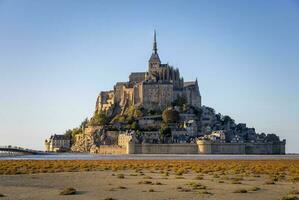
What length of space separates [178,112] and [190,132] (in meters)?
8.63

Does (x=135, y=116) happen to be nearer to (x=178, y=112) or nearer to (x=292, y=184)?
(x=178, y=112)

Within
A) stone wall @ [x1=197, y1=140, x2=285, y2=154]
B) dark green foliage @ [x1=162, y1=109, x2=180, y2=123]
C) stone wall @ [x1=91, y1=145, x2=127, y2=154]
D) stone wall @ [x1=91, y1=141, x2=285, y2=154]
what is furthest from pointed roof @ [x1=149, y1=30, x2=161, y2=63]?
stone wall @ [x1=197, y1=140, x2=285, y2=154]

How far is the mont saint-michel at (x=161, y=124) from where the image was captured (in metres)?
142

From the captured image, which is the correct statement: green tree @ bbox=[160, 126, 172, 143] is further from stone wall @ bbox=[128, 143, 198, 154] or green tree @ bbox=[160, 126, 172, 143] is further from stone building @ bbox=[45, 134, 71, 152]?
stone building @ bbox=[45, 134, 71, 152]

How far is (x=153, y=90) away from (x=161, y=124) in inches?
458

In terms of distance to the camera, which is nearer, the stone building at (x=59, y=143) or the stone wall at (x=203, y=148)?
the stone wall at (x=203, y=148)

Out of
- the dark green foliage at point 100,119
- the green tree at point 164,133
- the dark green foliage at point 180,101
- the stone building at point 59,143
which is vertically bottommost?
the stone building at point 59,143

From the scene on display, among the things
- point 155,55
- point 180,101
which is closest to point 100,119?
point 180,101

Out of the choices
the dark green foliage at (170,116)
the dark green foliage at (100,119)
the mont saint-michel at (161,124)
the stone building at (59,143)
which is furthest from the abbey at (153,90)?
the stone building at (59,143)

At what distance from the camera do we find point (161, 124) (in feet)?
497

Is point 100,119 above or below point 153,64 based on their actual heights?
below

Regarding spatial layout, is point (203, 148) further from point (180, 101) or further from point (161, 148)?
point (180, 101)

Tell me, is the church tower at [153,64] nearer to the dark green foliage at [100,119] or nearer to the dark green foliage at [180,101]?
the dark green foliage at [180,101]

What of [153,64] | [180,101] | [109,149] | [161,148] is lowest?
[109,149]
